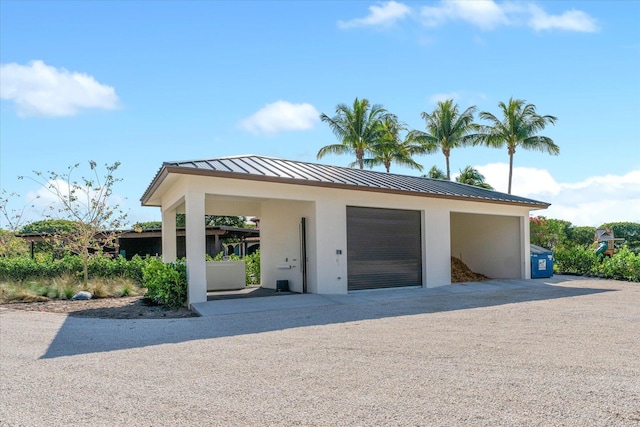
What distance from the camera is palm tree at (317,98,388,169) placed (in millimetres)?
34250

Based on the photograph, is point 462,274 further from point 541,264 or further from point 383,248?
point 383,248

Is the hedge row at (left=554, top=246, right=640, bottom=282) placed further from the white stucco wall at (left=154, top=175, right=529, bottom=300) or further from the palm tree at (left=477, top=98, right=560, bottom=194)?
the palm tree at (left=477, top=98, right=560, bottom=194)

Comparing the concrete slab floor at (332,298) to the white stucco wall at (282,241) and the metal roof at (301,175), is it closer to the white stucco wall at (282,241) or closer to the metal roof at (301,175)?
the white stucco wall at (282,241)

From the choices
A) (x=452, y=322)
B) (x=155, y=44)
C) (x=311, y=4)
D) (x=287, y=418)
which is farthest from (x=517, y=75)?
(x=287, y=418)

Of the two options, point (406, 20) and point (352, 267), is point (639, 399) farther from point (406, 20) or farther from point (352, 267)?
point (352, 267)

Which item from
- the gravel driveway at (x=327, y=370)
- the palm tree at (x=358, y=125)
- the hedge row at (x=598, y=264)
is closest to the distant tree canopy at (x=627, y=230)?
the hedge row at (x=598, y=264)

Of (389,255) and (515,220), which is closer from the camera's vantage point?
(389,255)

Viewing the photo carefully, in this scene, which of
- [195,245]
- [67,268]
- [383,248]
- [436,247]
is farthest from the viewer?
[67,268]

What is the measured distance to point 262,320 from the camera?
9.34 m

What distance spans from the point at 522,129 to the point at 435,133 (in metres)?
6.01

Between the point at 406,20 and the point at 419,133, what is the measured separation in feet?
86.8

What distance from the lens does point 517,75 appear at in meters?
13.3

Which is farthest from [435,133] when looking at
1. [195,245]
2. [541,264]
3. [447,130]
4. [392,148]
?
[195,245]

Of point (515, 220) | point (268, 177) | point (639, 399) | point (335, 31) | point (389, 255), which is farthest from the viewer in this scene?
point (515, 220)
